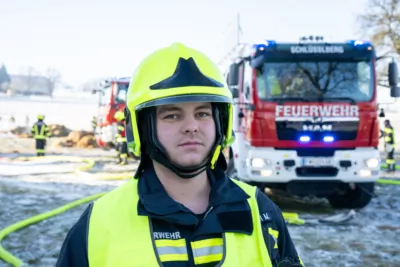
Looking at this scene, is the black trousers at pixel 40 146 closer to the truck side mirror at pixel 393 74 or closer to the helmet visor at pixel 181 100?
the truck side mirror at pixel 393 74

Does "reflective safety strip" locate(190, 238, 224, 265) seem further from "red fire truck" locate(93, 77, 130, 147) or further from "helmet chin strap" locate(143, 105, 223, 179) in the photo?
"red fire truck" locate(93, 77, 130, 147)

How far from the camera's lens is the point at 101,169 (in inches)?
483

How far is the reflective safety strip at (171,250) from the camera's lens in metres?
1.48

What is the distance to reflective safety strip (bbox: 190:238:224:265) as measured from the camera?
59.1 inches

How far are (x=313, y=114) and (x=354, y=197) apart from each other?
1877 mm

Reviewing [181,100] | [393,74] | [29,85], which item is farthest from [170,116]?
[29,85]

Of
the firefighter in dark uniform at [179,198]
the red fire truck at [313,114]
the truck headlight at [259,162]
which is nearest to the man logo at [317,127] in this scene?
the red fire truck at [313,114]

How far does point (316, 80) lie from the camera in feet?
21.3

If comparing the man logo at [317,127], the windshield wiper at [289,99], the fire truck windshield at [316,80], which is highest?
the fire truck windshield at [316,80]

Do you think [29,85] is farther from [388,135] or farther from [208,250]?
[208,250]

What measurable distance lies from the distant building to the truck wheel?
220ft

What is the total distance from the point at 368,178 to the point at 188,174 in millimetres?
5416

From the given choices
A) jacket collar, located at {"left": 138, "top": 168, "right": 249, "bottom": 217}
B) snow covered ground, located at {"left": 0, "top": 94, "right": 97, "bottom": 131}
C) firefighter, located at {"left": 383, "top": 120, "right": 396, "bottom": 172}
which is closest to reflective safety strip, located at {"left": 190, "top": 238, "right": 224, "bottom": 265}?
jacket collar, located at {"left": 138, "top": 168, "right": 249, "bottom": 217}

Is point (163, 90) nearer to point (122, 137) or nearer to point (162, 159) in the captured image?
point (162, 159)
